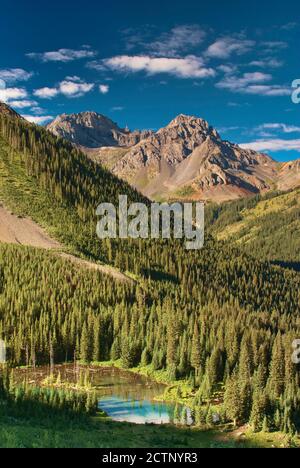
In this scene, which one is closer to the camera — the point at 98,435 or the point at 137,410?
the point at 98,435

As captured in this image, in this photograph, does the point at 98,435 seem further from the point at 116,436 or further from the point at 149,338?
the point at 149,338

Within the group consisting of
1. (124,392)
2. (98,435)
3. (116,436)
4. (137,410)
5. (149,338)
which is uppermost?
(149,338)

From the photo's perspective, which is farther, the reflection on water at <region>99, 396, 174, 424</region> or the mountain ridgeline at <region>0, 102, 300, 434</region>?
the mountain ridgeline at <region>0, 102, 300, 434</region>

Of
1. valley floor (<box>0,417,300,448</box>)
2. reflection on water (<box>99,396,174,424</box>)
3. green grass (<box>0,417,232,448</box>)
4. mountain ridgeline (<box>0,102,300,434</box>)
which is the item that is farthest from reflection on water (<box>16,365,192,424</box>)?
valley floor (<box>0,417,300,448</box>)

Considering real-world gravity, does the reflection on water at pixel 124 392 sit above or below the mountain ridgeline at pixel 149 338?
below

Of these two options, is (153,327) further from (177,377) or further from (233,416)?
(233,416)

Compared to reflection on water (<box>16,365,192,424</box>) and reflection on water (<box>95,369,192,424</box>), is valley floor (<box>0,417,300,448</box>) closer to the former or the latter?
reflection on water (<box>95,369,192,424</box>)

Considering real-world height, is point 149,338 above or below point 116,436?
above

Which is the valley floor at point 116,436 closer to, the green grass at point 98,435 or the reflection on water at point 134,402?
the green grass at point 98,435

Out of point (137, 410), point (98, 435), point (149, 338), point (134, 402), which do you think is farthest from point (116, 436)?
point (149, 338)

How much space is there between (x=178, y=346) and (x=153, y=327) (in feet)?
54.8

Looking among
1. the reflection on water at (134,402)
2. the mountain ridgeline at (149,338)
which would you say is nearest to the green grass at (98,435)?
the reflection on water at (134,402)
